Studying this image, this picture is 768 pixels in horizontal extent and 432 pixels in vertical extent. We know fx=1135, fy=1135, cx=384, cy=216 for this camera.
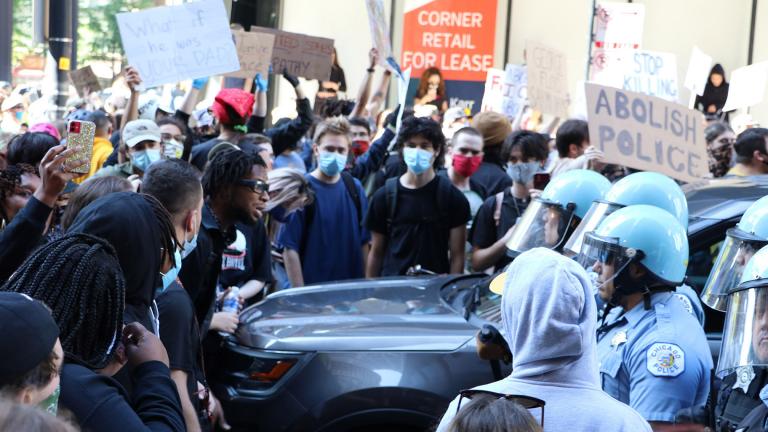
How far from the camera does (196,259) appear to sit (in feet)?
16.1

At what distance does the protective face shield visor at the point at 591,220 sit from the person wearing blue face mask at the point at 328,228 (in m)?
2.84

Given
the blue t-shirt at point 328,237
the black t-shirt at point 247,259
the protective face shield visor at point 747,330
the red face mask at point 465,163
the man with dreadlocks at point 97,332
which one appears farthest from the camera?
the red face mask at point 465,163

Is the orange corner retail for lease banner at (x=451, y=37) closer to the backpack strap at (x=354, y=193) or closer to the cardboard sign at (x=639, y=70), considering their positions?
the cardboard sign at (x=639, y=70)

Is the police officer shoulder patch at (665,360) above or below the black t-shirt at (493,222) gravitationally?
above

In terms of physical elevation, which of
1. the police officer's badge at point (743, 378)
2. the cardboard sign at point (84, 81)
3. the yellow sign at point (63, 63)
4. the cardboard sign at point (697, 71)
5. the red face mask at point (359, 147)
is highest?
the cardboard sign at point (697, 71)

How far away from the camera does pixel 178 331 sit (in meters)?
3.91

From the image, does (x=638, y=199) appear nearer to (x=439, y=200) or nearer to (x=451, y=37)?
(x=439, y=200)

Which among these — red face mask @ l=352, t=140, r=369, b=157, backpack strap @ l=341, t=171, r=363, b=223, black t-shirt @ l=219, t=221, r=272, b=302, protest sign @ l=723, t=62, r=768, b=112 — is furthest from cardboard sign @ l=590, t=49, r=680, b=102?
black t-shirt @ l=219, t=221, r=272, b=302

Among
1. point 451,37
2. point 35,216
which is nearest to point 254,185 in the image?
point 35,216

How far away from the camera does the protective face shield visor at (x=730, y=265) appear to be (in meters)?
4.12

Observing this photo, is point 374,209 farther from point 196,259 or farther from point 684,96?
point 684,96

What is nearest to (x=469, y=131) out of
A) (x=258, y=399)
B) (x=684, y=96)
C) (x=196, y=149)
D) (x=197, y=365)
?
(x=196, y=149)

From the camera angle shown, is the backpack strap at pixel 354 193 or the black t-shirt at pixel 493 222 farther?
the backpack strap at pixel 354 193

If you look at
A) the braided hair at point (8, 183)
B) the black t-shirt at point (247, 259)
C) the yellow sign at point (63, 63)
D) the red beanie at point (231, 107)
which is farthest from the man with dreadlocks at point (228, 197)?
the yellow sign at point (63, 63)
